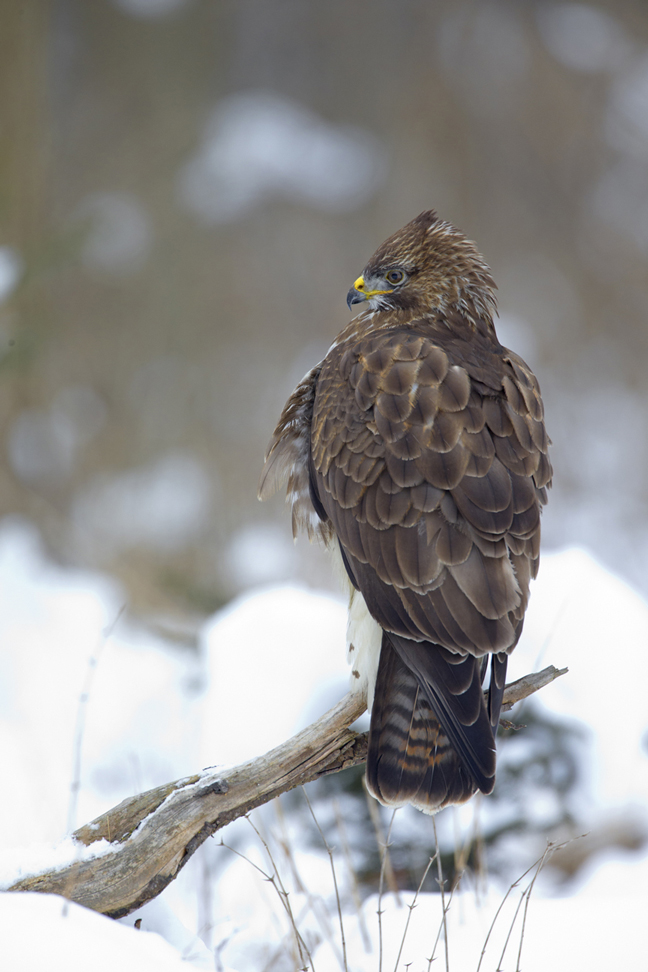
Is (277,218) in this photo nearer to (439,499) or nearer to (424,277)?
(424,277)

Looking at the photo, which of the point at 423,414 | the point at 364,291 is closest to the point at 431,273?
the point at 364,291

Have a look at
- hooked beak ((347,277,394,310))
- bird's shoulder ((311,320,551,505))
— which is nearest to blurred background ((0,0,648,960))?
hooked beak ((347,277,394,310))

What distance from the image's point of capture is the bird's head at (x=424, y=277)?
264 centimetres

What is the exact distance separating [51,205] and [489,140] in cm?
404

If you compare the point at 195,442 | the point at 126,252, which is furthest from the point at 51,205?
the point at 195,442

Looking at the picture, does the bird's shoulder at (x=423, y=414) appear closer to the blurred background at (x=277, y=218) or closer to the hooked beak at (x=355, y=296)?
the hooked beak at (x=355, y=296)

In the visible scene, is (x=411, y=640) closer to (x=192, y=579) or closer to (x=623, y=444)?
(x=192, y=579)

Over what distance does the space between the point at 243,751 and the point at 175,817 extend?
5.77 ft

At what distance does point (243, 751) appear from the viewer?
12.1 ft

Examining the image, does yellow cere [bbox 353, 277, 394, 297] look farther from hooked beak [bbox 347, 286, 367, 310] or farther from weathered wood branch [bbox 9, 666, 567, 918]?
weathered wood branch [bbox 9, 666, 567, 918]

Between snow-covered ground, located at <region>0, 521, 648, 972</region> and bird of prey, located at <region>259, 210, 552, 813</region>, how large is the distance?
68 cm

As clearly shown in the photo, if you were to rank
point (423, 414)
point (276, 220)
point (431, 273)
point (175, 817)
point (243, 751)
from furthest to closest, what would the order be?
point (276, 220) < point (243, 751) < point (431, 273) < point (423, 414) < point (175, 817)

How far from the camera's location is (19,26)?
21.7 feet

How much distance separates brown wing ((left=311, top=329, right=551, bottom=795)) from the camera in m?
1.95
